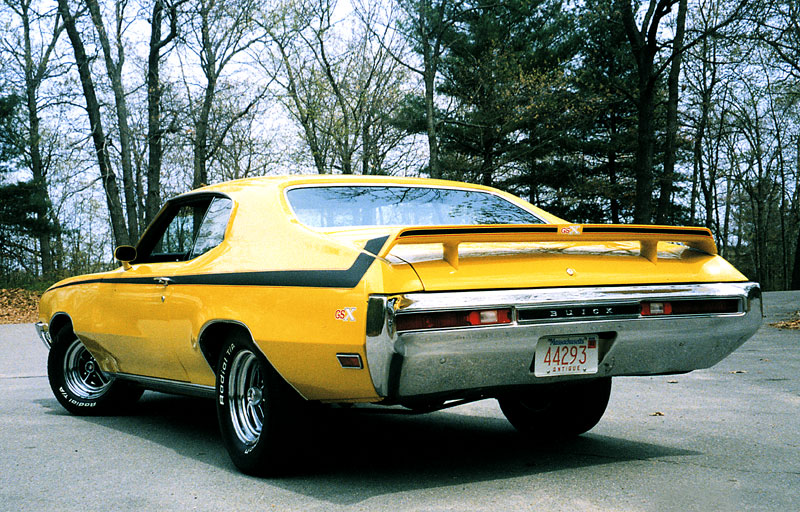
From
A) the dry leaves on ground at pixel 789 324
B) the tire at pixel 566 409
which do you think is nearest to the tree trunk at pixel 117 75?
the dry leaves on ground at pixel 789 324

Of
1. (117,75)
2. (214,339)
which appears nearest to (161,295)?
(214,339)

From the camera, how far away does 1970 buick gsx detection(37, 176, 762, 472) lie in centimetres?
336

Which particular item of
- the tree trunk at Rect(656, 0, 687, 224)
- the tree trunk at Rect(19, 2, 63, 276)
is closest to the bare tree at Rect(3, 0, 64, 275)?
the tree trunk at Rect(19, 2, 63, 276)

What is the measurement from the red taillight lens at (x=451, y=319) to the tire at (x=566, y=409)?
150 centimetres

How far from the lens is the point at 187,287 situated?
4531 mm

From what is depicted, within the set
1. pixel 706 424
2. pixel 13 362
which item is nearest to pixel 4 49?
pixel 13 362

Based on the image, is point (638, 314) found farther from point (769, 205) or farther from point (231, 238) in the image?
point (769, 205)

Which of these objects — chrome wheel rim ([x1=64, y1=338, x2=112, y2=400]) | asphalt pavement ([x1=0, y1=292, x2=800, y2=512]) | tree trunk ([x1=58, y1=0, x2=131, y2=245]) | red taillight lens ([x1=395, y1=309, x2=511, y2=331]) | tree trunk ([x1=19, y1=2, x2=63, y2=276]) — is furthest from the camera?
tree trunk ([x1=19, y1=2, x2=63, y2=276])

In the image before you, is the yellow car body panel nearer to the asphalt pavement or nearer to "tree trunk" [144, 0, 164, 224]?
the asphalt pavement

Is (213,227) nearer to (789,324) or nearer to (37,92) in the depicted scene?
(789,324)

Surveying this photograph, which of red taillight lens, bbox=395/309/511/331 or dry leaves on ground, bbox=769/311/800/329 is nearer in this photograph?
red taillight lens, bbox=395/309/511/331

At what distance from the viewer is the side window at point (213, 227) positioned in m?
4.59

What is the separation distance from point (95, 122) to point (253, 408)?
895 inches

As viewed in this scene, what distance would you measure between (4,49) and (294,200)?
77.0 ft
